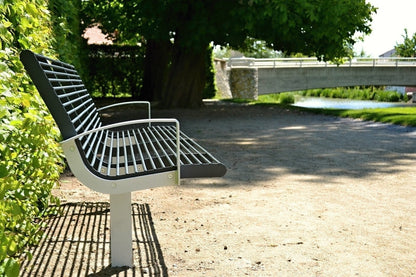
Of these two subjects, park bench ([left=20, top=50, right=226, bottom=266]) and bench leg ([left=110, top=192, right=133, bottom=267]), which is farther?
bench leg ([left=110, top=192, right=133, bottom=267])

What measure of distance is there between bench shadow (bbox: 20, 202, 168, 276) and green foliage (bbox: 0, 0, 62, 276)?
0.15m

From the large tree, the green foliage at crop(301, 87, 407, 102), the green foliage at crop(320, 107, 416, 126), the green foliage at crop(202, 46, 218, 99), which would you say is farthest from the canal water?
the green foliage at crop(320, 107, 416, 126)

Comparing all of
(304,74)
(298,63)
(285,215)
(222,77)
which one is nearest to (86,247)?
(285,215)

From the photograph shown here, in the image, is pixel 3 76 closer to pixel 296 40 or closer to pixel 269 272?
pixel 269 272

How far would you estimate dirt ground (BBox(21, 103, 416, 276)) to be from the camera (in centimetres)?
377

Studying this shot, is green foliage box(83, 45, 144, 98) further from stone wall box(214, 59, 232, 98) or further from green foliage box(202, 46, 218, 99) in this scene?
stone wall box(214, 59, 232, 98)

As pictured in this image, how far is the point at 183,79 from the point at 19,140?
1585cm

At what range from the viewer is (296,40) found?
18156 millimetres

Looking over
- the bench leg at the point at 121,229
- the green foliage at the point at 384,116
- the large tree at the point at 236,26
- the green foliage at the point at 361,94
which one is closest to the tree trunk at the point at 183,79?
the large tree at the point at 236,26

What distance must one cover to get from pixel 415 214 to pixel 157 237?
2335 millimetres

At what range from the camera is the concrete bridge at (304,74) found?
129 feet

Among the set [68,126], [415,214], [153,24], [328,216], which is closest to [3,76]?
[68,126]

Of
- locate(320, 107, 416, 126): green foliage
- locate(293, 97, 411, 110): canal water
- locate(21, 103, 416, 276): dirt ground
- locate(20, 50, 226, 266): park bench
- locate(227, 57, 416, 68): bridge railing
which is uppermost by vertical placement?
locate(227, 57, 416, 68): bridge railing

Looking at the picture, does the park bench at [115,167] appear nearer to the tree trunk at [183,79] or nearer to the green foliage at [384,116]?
the green foliage at [384,116]
